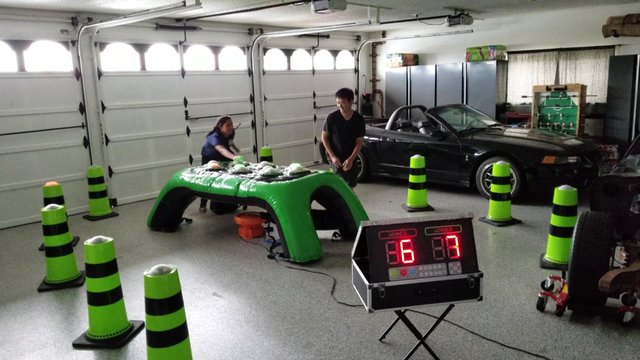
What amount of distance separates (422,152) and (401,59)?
4.15 m

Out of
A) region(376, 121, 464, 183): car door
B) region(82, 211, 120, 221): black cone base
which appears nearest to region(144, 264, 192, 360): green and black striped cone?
region(82, 211, 120, 221): black cone base

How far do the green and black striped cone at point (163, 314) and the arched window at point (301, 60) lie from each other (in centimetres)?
910

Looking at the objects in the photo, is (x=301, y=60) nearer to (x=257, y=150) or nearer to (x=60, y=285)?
(x=257, y=150)

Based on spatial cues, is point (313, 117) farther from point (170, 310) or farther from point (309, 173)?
point (170, 310)

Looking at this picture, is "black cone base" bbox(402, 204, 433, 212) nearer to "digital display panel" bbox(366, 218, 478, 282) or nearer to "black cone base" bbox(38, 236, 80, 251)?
"black cone base" bbox(38, 236, 80, 251)

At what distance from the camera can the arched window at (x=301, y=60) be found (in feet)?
38.0

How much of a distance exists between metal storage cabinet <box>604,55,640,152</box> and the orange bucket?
6872mm

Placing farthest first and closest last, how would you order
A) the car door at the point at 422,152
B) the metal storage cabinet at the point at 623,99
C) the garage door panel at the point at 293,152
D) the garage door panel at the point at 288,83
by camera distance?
the garage door panel at the point at 293,152 → the garage door panel at the point at 288,83 → the metal storage cabinet at the point at 623,99 → the car door at the point at 422,152

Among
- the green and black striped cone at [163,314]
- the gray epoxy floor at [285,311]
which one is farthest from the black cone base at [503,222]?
the green and black striped cone at [163,314]

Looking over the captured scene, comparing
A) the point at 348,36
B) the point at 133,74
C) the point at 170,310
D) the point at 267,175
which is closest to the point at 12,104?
the point at 133,74

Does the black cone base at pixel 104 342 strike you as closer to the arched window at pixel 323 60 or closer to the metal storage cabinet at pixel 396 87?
the arched window at pixel 323 60

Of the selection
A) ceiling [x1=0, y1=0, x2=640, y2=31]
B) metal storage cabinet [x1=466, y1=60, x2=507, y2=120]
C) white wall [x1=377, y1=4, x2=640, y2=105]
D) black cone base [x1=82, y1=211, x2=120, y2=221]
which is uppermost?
ceiling [x1=0, y1=0, x2=640, y2=31]

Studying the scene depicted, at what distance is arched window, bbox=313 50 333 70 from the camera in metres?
12.1

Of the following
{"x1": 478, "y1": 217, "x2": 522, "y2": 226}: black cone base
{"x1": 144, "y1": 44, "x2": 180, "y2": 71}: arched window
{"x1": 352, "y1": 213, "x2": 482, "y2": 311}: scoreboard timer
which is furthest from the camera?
{"x1": 144, "y1": 44, "x2": 180, "y2": 71}: arched window
